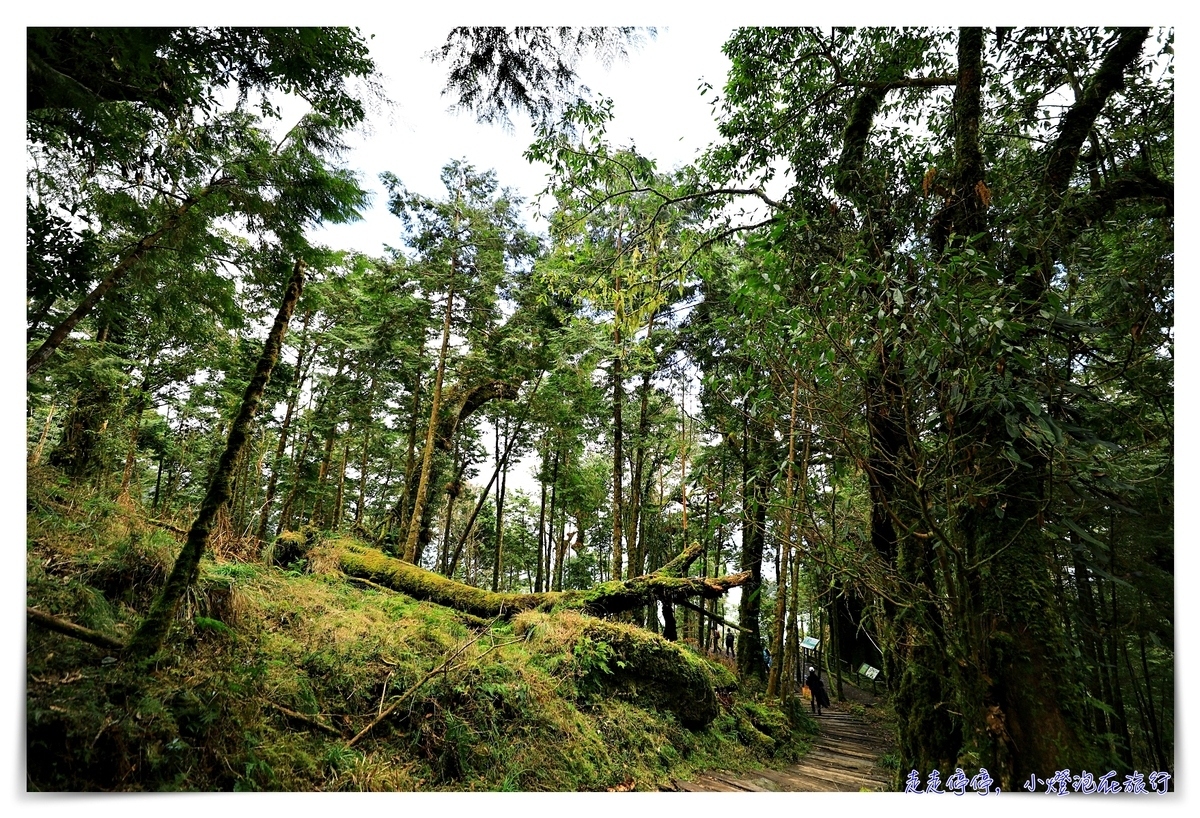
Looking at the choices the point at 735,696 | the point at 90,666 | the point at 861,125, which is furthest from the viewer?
the point at 735,696

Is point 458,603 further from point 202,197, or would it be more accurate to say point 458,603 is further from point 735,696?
point 202,197

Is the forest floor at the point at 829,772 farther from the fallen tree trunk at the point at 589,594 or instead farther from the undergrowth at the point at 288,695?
the fallen tree trunk at the point at 589,594

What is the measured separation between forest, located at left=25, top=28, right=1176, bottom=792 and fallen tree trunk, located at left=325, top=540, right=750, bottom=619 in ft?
1.87

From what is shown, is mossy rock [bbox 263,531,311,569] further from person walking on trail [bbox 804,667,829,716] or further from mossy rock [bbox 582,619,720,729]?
person walking on trail [bbox 804,667,829,716]

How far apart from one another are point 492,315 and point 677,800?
8205mm

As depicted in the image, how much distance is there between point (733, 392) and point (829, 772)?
4201 millimetres

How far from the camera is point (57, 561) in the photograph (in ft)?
9.87

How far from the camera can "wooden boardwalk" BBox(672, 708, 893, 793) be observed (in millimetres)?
3754

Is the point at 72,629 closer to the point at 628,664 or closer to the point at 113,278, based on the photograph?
the point at 113,278

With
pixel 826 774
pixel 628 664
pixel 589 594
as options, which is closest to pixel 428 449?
pixel 589 594

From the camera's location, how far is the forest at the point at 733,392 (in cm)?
234

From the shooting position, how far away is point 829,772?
4809 millimetres

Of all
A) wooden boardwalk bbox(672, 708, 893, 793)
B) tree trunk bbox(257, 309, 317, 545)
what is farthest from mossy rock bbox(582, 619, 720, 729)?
tree trunk bbox(257, 309, 317, 545)

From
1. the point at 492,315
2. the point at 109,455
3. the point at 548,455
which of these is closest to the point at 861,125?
the point at 492,315
